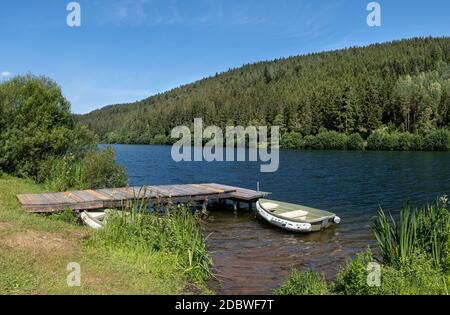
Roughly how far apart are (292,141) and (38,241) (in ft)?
358

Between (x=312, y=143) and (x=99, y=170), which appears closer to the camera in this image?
(x=99, y=170)

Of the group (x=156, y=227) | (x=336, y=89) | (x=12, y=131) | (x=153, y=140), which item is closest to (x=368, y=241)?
(x=156, y=227)

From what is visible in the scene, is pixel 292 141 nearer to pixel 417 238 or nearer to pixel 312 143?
pixel 312 143

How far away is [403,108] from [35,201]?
11129 centimetres

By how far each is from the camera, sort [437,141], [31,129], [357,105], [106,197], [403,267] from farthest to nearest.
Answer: [357,105] < [437,141] < [31,129] < [106,197] < [403,267]

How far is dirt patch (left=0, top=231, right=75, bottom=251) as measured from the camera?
12.7 metres

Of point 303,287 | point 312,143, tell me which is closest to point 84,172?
point 303,287

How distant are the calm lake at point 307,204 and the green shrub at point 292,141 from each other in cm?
5031

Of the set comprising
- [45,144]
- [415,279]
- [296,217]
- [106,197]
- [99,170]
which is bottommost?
[296,217]

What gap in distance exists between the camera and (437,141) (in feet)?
314

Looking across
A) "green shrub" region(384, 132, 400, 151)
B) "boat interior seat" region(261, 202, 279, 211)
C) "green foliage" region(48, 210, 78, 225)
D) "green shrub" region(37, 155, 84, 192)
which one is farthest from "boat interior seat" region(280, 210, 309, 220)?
"green shrub" region(384, 132, 400, 151)

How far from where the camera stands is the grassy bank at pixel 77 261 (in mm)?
10023

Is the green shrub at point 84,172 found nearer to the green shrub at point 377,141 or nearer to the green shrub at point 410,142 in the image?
the green shrub at point 377,141
